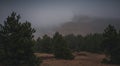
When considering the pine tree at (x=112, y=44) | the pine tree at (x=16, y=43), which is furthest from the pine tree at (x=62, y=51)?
the pine tree at (x=16, y=43)

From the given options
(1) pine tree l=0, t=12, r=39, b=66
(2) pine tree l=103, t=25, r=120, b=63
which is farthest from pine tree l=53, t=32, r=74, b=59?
(1) pine tree l=0, t=12, r=39, b=66

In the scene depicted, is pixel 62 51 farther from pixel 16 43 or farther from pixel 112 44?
pixel 16 43

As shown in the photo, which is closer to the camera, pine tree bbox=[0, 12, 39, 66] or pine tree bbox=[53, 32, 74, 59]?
pine tree bbox=[0, 12, 39, 66]

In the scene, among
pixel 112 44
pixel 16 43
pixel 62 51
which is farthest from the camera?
pixel 62 51

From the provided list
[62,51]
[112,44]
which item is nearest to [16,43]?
[112,44]

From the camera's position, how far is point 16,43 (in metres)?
30.2

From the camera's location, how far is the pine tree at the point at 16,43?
30.1m

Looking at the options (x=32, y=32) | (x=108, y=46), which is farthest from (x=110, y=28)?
(x=32, y=32)

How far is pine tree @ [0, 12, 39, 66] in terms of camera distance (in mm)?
30141

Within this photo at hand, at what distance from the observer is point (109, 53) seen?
5247cm

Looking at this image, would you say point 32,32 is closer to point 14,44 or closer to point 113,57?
point 14,44

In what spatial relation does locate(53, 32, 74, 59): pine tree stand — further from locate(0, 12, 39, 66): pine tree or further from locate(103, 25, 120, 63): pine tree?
locate(0, 12, 39, 66): pine tree

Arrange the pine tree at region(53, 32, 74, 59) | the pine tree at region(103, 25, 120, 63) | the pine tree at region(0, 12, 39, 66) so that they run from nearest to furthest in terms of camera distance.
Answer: the pine tree at region(0, 12, 39, 66), the pine tree at region(103, 25, 120, 63), the pine tree at region(53, 32, 74, 59)

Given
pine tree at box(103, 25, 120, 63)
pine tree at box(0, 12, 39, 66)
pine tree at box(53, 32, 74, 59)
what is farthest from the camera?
pine tree at box(53, 32, 74, 59)
